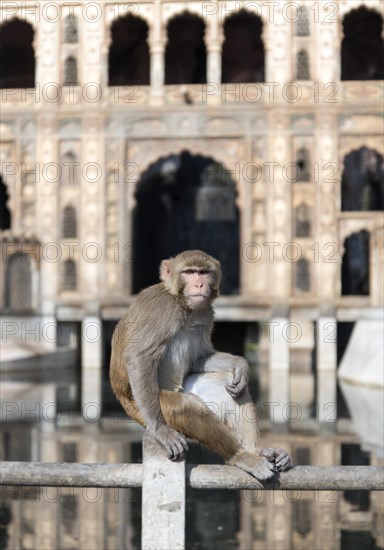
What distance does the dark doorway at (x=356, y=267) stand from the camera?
121 feet

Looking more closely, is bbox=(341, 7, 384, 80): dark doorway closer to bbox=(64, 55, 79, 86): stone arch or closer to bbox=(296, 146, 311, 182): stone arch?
bbox=(296, 146, 311, 182): stone arch

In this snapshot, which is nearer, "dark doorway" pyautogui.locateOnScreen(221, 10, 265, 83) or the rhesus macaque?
the rhesus macaque

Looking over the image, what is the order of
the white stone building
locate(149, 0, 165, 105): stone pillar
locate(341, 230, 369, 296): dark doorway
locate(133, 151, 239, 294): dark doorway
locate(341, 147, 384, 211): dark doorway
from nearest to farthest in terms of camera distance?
the white stone building → locate(149, 0, 165, 105): stone pillar → locate(341, 147, 384, 211): dark doorway → locate(341, 230, 369, 296): dark doorway → locate(133, 151, 239, 294): dark doorway

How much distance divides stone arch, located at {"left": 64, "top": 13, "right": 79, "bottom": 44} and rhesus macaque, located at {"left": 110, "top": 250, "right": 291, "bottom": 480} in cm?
2573

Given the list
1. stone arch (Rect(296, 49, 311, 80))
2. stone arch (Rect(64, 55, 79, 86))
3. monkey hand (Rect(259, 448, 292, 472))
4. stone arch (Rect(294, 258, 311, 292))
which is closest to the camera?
monkey hand (Rect(259, 448, 292, 472))

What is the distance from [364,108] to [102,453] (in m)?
17.7

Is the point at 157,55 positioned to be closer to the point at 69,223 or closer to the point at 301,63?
the point at 301,63

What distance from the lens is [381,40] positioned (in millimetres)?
34844

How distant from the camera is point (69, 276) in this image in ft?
97.9

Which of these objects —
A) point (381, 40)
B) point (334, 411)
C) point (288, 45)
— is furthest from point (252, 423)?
point (381, 40)

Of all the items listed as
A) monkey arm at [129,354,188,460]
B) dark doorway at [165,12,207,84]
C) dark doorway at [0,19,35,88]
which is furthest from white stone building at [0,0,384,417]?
monkey arm at [129,354,188,460]

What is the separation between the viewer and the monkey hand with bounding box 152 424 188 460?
4.48 m

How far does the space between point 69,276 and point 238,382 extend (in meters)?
25.2

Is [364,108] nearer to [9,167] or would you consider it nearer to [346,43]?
[346,43]
